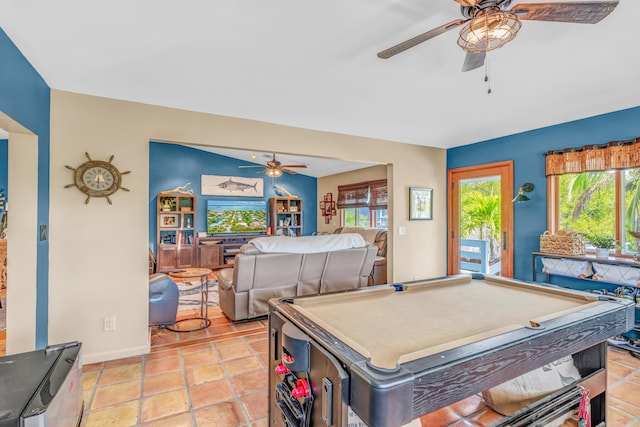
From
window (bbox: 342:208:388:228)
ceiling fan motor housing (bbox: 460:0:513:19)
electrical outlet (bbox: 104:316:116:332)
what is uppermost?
ceiling fan motor housing (bbox: 460:0:513:19)

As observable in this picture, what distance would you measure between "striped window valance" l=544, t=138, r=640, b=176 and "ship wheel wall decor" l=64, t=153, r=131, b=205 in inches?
183

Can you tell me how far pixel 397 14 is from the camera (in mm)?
1745

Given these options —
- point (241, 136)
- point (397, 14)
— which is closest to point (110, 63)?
point (241, 136)

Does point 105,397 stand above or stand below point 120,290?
below

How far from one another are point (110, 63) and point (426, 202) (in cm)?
421

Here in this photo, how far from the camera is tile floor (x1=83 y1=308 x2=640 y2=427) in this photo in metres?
2.00

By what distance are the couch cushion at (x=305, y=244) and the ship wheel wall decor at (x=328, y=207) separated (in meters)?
4.58

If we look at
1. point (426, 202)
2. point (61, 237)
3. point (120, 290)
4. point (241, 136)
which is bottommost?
point (120, 290)

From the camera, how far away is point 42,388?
4.99ft

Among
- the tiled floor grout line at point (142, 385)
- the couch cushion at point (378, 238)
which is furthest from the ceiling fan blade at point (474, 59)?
the couch cushion at point (378, 238)

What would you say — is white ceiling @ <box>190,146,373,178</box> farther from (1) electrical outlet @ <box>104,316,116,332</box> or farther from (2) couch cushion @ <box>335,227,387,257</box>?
(1) electrical outlet @ <box>104,316,116,332</box>

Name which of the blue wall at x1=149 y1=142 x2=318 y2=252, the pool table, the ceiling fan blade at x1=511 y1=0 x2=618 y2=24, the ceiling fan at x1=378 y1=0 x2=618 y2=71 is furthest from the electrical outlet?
the blue wall at x1=149 y1=142 x2=318 y2=252

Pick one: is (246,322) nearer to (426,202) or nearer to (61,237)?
(61,237)

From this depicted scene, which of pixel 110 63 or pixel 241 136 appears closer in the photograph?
pixel 110 63
